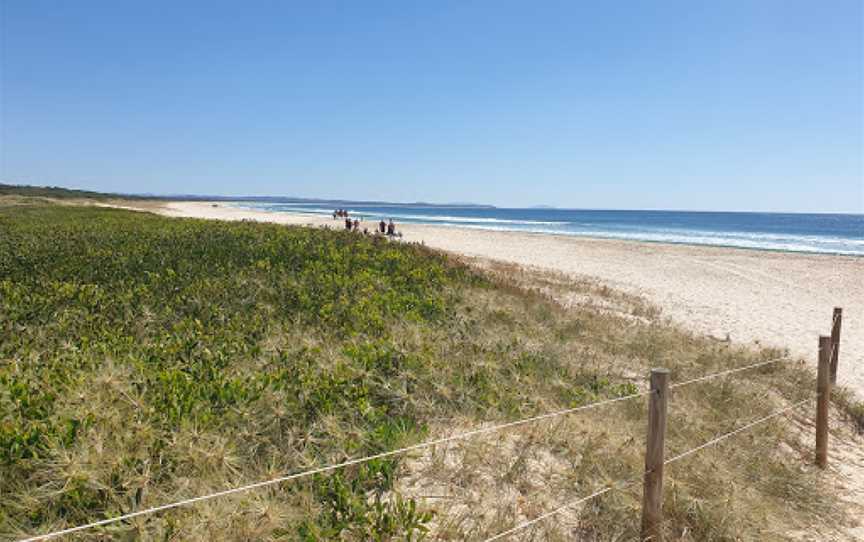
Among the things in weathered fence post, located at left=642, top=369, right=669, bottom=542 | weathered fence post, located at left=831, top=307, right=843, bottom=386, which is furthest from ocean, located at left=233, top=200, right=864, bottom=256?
weathered fence post, located at left=642, top=369, right=669, bottom=542

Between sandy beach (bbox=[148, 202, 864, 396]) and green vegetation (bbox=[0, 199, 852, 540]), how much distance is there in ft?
12.0

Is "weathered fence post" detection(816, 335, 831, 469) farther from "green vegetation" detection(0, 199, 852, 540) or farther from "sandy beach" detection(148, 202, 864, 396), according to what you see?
"sandy beach" detection(148, 202, 864, 396)

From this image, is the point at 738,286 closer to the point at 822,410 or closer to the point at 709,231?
the point at 822,410

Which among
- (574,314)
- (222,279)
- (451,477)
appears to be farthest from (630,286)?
(451,477)

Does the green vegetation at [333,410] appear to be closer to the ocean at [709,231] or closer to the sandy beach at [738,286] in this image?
the sandy beach at [738,286]

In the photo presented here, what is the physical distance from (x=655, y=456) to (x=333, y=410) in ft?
9.71

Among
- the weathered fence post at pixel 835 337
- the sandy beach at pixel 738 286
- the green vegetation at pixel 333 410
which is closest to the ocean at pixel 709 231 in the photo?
the sandy beach at pixel 738 286

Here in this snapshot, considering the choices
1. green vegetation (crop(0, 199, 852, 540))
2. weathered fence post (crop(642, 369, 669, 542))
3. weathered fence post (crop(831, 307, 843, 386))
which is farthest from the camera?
weathered fence post (crop(831, 307, 843, 386))

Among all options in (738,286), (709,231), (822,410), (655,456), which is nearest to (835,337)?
(822,410)

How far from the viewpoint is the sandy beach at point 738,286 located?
12657 millimetres

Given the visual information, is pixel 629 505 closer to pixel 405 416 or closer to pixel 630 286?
pixel 405 416

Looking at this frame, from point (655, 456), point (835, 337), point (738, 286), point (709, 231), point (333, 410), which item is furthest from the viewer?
point (709, 231)

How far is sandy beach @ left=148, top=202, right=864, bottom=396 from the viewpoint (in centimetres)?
1266

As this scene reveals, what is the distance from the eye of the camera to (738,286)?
2019 centimetres
